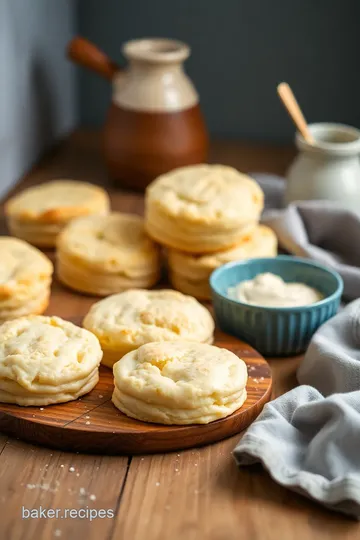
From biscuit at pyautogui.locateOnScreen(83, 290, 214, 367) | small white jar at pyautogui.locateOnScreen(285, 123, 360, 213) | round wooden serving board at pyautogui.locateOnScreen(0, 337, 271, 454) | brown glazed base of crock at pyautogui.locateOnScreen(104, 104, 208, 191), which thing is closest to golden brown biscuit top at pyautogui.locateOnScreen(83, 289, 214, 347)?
biscuit at pyautogui.locateOnScreen(83, 290, 214, 367)

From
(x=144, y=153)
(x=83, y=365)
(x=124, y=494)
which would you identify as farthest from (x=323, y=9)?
(x=124, y=494)

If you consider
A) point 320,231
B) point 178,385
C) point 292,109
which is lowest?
point 320,231

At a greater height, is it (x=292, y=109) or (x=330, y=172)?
(x=292, y=109)

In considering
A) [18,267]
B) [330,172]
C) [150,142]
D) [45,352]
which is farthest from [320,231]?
[45,352]

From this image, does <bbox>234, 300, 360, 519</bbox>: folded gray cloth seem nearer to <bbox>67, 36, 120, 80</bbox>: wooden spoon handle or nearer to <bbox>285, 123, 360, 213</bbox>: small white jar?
<bbox>285, 123, 360, 213</bbox>: small white jar

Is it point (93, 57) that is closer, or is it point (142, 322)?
→ point (142, 322)

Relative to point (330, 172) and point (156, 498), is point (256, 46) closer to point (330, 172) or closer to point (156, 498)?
point (330, 172)

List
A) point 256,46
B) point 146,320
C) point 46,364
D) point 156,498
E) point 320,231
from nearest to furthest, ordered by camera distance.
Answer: point 156,498 < point 46,364 < point 146,320 < point 320,231 < point 256,46

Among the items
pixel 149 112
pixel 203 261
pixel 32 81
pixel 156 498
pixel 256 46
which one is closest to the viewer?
pixel 156 498
